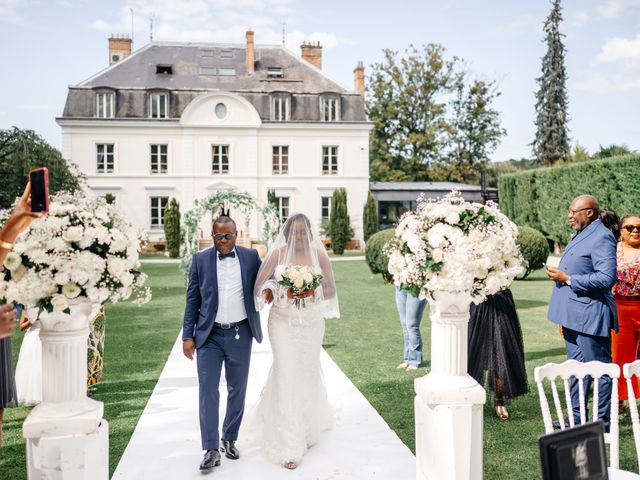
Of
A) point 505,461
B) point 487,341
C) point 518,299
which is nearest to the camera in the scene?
point 505,461

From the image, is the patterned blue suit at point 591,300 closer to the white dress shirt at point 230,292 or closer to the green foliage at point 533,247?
the white dress shirt at point 230,292

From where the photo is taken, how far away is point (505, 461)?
4.88 m

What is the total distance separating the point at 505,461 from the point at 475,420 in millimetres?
1367

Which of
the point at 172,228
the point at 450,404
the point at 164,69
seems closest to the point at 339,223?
the point at 172,228

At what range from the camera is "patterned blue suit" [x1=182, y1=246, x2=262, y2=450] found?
4762 mm

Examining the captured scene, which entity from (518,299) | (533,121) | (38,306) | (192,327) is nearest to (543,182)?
(518,299)

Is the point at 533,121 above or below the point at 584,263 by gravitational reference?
above

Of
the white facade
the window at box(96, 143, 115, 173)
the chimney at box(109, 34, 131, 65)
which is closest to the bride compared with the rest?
the white facade

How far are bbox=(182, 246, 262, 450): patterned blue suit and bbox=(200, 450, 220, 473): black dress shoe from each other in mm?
46

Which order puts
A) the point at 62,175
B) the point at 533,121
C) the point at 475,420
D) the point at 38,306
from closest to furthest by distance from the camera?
1. the point at 38,306
2. the point at 475,420
3. the point at 62,175
4. the point at 533,121

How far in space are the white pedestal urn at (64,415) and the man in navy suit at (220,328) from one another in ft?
4.72

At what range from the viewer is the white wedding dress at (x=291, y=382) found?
4.88 meters

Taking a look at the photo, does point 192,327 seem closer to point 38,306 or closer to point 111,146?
point 38,306

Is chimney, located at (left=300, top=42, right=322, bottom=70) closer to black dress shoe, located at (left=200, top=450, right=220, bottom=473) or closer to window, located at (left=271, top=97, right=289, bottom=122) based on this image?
window, located at (left=271, top=97, right=289, bottom=122)
